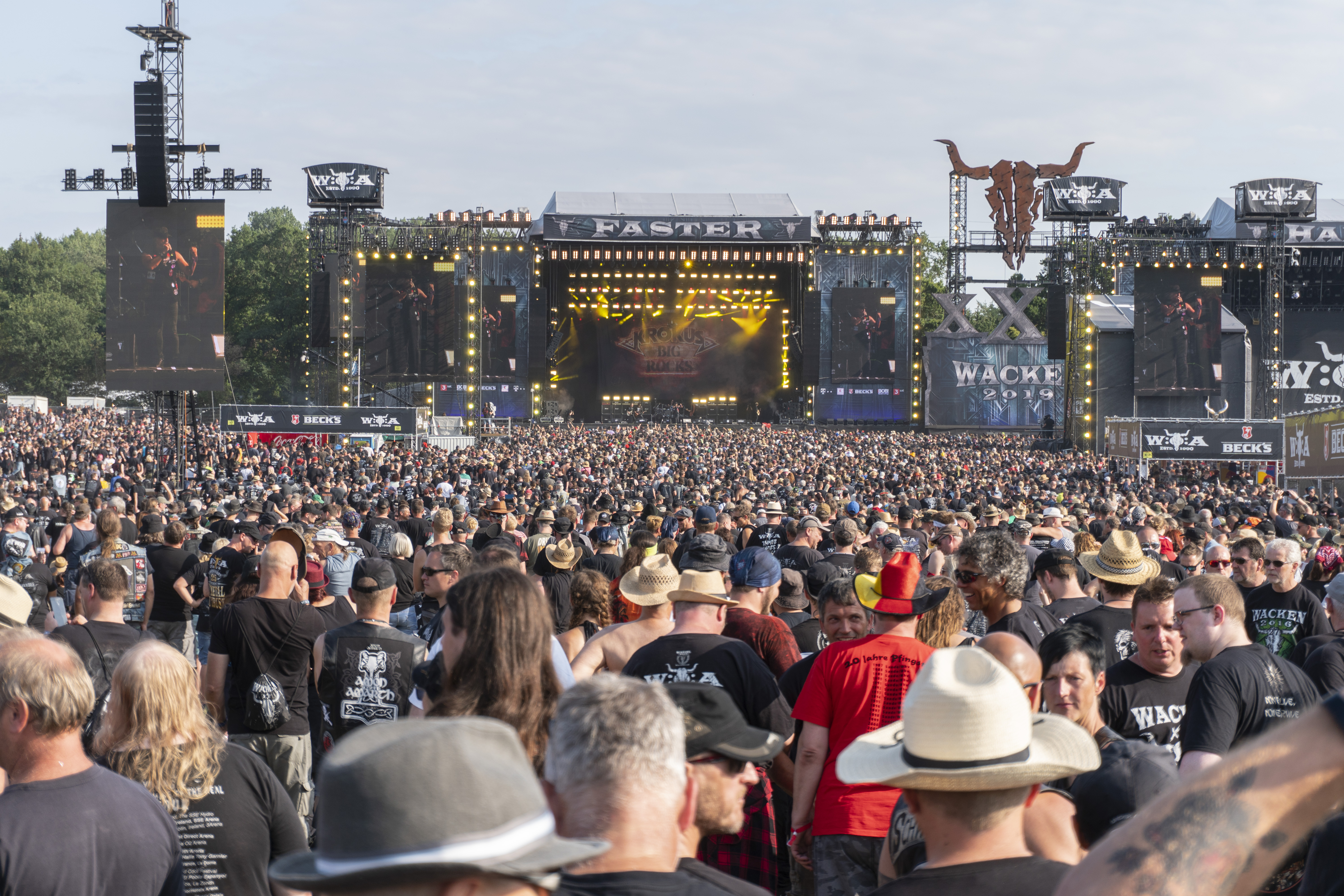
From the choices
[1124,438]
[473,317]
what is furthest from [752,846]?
[473,317]

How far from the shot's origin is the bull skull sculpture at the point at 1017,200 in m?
52.9

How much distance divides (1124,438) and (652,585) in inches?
1015

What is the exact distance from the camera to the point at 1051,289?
44.1 m

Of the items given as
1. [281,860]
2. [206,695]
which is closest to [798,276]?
[206,695]

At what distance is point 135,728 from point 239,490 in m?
19.2

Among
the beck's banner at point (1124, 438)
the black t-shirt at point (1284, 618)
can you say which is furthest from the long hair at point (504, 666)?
the beck's banner at point (1124, 438)

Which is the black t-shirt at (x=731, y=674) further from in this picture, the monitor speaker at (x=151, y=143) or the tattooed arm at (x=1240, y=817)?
the monitor speaker at (x=151, y=143)

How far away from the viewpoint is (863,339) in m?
51.5

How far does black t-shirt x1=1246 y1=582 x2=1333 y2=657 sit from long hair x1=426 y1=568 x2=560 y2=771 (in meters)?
4.48

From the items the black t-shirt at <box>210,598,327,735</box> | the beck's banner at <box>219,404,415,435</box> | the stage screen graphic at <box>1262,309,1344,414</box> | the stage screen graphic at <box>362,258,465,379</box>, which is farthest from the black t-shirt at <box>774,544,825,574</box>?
the stage screen graphic at <box>1262,309,1344,414</box>

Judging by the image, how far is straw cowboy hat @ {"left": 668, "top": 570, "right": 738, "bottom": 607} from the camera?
4758mm

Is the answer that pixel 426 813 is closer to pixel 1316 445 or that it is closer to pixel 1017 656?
pixel 1017 656

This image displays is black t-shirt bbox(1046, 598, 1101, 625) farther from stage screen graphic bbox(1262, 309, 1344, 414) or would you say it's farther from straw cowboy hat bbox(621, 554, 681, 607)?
stage screen graphic bbox(1262, 309, 1344, 414)

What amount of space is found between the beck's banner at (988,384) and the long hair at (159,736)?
5104cm
